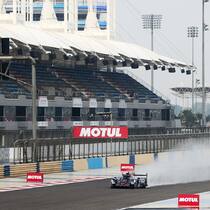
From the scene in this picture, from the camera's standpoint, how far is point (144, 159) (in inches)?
2302

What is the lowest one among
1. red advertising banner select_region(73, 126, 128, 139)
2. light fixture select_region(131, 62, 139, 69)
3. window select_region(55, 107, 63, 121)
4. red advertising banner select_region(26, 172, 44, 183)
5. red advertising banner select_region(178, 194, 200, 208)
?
red advertising banner select_region(26, 172, 44, 183)

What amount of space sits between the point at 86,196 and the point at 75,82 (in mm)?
51399

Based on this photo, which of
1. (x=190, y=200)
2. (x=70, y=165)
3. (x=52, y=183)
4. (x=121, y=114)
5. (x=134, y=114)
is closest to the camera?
(x=190, y=200)

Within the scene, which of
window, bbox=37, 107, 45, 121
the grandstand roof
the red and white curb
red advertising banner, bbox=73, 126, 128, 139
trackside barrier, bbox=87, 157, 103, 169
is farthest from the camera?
the grandstand roof

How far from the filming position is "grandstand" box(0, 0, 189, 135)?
69.0 meters

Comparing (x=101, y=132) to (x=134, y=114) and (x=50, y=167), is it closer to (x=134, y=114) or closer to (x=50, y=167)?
(x=50, y=167)

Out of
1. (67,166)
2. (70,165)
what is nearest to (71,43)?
(70,165)

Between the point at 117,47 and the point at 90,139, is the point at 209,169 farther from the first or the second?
the point at 117,47

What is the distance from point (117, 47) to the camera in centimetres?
9200

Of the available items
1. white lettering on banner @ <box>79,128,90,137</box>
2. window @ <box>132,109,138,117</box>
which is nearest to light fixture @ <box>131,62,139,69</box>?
window @ <box>132,109,138,117</box>

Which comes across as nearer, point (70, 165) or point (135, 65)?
point (70, 165)

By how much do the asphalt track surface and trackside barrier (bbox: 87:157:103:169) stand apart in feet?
38.6

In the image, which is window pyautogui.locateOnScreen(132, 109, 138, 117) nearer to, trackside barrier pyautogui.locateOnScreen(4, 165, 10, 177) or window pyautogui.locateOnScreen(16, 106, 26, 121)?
window pyautogui.locateOnScreen(16, 106, 26, 121)

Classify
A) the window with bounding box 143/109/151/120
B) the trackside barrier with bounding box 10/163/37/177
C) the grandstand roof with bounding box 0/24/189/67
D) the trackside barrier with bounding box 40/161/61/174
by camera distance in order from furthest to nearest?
the window with bounding box 143/109/151/120 < the grandstand roof with bounding box 0/24/189/67 < the trackside barrier with bounding box 40/161/61/174 < the trackside barrier with bounding box 10/163/37/177
